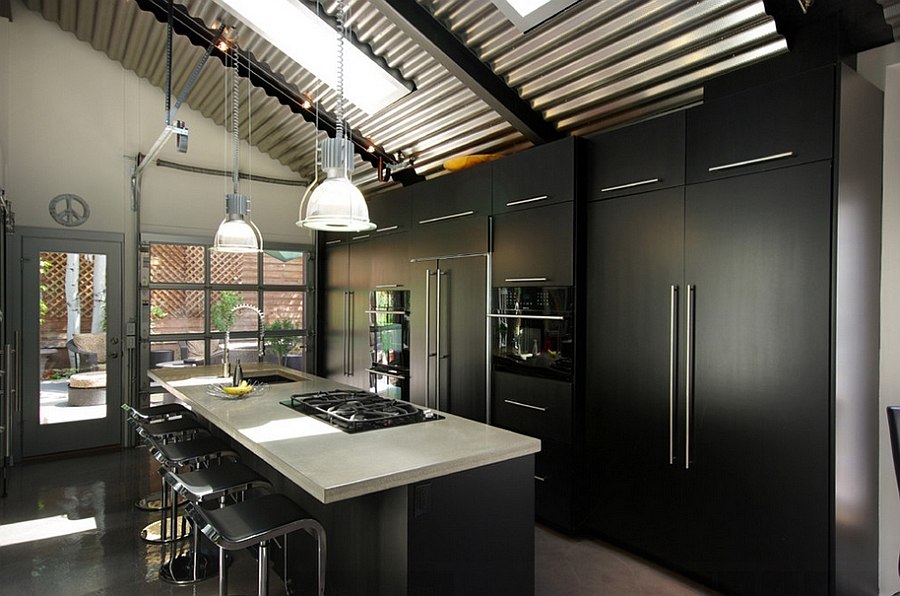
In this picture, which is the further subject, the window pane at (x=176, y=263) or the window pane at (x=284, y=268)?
the window pane at (x=284, y=268)

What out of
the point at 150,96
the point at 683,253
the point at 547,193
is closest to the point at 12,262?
the point at 150,96

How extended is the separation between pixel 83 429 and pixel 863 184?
6.10 meters

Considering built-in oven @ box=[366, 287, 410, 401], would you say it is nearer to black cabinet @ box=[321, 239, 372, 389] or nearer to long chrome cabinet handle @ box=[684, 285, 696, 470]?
black cabinet @ box=[321, 239, 372, 389]

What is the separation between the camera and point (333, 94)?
4.56m

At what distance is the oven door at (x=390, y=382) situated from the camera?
4734 mm

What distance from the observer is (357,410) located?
8.27 ft

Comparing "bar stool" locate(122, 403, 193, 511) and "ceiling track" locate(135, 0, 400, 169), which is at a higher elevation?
"ceiling track" locate(135, 0, 400, 169)

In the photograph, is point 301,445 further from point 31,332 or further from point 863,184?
point 31,332

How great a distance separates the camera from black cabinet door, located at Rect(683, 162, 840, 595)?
2.29 metres

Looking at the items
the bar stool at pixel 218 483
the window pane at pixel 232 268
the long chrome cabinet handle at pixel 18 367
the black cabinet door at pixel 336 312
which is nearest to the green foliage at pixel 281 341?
the black cabinet door at pixel 336 312

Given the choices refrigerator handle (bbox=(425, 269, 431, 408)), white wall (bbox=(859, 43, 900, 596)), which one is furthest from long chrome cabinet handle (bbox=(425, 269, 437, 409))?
white wall (bbox=(859, 43, 900, 596))

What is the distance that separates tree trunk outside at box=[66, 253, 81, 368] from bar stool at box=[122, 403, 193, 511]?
1.94 m

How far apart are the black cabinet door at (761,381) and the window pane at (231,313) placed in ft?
15.0

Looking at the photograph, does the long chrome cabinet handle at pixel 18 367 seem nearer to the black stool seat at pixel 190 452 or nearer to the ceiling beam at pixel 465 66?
the black stool seat at pixel 190 452
